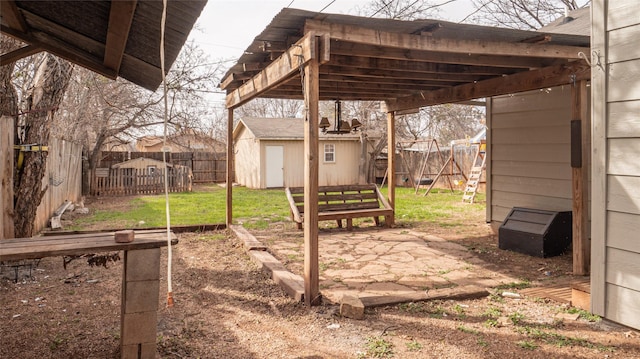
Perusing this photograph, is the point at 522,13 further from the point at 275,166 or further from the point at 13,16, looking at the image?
the point at 13,16

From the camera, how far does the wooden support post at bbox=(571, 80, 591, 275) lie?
5098 mm

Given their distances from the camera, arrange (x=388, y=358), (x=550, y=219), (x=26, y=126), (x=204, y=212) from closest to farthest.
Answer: (x=388, y=358) < (x=26, y=126) < (x=550, y=219) < (x=204, y=212)

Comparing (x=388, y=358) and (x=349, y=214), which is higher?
(x=349, y=214)

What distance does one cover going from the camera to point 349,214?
314 inches

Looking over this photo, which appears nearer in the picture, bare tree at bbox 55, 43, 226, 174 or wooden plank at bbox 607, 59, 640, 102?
wooden plank at bbox 607, 59, 640, 102

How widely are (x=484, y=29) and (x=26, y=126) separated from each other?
5.71 m

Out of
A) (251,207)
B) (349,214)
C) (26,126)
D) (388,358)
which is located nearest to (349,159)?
(251,207)

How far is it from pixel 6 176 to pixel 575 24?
8.62 meters

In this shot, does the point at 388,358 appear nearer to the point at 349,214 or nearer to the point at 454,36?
the point at 454,36

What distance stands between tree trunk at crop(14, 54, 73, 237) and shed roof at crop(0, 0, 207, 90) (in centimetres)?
258

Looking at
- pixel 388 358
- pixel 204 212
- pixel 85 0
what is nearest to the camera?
pixel 85 0

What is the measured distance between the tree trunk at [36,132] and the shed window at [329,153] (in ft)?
47.1

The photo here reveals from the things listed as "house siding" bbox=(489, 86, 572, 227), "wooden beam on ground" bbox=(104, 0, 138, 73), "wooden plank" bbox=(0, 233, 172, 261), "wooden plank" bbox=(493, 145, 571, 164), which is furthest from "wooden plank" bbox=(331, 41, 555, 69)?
"wooden plank" bbox=(0, 233, 172, 261)

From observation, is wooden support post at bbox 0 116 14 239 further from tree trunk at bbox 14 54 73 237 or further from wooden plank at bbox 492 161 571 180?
wooden plank at bbox 492 161 571 180
